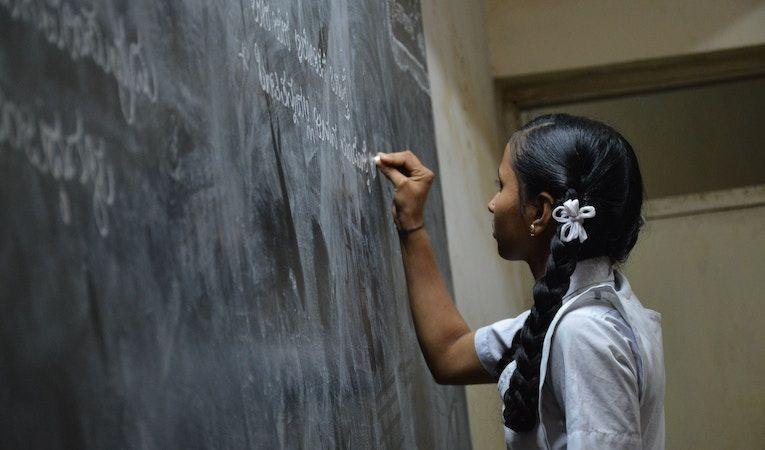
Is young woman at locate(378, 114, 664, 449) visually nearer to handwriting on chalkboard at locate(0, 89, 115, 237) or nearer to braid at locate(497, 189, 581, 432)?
braid at locate(497, 189, 581, 432)

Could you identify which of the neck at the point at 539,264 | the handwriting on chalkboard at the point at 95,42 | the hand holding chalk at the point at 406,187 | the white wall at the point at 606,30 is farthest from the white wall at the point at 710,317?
the handwriting on chalkboard at the point at 95,42

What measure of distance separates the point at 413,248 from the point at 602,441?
2.00 ft

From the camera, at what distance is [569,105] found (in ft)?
13.8

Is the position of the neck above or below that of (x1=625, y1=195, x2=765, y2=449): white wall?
above

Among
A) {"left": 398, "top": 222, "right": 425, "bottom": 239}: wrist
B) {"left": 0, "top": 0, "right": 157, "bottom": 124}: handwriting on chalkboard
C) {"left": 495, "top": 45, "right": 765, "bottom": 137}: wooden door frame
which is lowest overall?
{"left": 398, "top": 222, "right": 425, "bottom": 239}: wrist

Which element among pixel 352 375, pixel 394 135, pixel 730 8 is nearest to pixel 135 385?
pixel 352 375

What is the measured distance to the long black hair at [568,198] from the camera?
1518 millimetres

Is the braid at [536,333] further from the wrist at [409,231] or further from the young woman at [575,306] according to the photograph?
the wrist at [409,231]

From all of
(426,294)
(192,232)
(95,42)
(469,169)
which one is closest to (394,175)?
(426,294)

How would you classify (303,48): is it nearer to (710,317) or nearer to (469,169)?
(469,169)

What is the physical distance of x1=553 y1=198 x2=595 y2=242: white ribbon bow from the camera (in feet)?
4.84

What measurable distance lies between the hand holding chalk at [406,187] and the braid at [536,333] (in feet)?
1.24

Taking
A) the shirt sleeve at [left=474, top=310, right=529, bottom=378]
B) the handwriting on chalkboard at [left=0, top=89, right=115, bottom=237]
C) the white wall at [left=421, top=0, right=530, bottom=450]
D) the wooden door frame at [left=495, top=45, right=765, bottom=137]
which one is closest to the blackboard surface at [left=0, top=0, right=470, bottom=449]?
the handwriting on chalkboard at [left=0, top=89, right=115, bottom=237]

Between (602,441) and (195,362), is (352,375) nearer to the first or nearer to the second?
(602,441)
